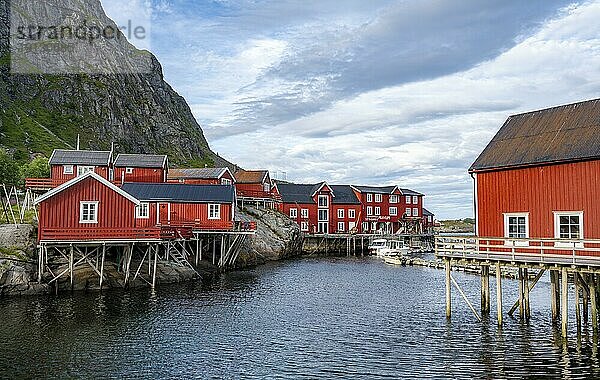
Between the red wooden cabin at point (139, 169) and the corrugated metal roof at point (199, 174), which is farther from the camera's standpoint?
the corrugated metal roof at point (199, 174)

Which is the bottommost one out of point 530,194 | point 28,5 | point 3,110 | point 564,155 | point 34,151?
point 530,194

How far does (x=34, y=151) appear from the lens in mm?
95312

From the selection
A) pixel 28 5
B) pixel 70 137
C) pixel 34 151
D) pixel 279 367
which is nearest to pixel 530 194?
pixel 279 367

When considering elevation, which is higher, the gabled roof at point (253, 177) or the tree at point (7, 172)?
the gabled roof at point (253, 177)

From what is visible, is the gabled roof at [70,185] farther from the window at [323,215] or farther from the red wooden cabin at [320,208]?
the window at [323,215]

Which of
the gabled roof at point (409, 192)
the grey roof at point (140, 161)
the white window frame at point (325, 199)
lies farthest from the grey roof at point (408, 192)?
the grey roof at point (140, 161)

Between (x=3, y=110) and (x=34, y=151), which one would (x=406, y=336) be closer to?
(x=34, y=151)

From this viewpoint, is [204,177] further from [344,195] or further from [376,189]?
[376,189]

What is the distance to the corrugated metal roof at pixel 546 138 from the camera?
24.7 meters

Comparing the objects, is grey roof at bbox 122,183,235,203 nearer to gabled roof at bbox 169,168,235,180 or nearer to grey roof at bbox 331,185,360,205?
gabled roof at bbox 169,168,235,180

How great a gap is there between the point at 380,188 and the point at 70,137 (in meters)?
65.9

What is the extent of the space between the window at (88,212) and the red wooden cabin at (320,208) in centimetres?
5053

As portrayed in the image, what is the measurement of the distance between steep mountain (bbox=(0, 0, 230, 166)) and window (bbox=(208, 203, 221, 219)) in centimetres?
5873

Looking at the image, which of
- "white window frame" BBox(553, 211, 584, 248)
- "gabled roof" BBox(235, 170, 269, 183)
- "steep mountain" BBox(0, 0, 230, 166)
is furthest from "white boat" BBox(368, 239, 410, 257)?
"steep mountain" BBox(0, 0, 230, 166)
